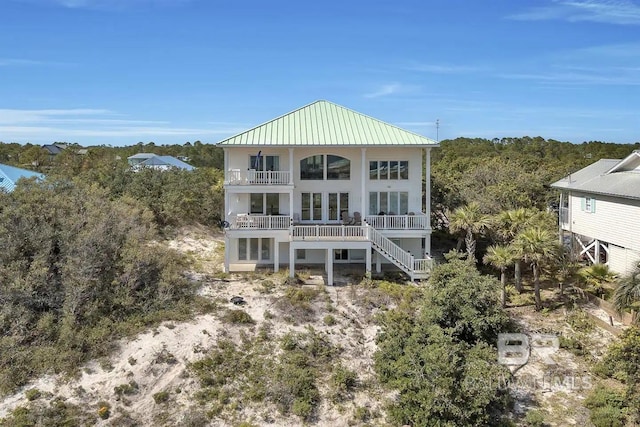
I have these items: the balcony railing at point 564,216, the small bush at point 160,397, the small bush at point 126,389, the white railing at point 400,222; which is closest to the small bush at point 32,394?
the small bush at point 126,389

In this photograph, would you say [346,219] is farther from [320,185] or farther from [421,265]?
[421,265]

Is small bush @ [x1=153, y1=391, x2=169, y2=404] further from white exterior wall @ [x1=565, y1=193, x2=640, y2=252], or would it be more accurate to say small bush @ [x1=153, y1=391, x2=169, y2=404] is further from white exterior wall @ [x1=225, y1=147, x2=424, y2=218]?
white exterior wall @ [x1=565, y1=193, x2=640, y2=252]

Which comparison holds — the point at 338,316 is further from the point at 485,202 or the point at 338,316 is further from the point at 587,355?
the point at 485,202

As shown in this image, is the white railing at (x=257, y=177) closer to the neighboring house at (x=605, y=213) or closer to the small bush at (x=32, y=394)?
the small bush at (x=32, y=394)

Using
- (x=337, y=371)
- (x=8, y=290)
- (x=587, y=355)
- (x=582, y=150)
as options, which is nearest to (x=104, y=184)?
(x=8, y=290)

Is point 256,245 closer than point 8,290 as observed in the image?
No

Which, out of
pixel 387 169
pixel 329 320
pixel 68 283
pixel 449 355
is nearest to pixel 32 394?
pixel 68 283
